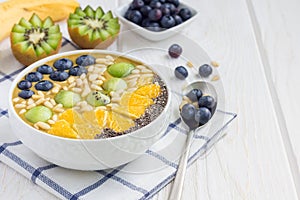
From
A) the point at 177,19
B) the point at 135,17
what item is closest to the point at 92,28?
the point at 135,17

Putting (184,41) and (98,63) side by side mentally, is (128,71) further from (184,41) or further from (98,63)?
(184,41)

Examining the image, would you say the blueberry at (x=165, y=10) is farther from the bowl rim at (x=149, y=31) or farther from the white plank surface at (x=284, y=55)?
the white plank surface at (x=284, y=55)

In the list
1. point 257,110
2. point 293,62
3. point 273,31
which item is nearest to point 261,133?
point 257,110

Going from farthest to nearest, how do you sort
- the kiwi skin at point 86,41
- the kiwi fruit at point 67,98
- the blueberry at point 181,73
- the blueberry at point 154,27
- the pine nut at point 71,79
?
the blueberry at point 154,27 < the kiwi skin at point 86,41 < the blueberry at point 181,73 < the pine nut at point 71,79 < the kiwi fruit at point 67,98

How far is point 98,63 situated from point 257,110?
0.46m

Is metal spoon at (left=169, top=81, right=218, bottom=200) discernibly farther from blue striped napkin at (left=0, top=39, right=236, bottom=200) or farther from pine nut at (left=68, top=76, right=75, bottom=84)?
pine nut at (left=68, top=76, right=75, bottom=84)

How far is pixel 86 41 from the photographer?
5.99 ft

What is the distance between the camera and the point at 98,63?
156cm

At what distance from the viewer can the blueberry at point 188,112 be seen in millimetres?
1546

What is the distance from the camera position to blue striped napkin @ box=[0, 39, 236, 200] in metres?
1.34

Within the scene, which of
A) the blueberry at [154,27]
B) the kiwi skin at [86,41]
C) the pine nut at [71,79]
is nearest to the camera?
the pine nut at [71,79]

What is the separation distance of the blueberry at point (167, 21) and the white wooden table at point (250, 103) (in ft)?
0.28

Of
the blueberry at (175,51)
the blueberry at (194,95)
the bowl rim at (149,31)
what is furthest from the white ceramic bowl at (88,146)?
the bowl rim at (149,31)

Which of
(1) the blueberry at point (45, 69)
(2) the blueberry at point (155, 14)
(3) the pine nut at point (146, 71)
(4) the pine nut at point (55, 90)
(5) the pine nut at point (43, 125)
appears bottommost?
(2) the blueberry at point (155, 14)
